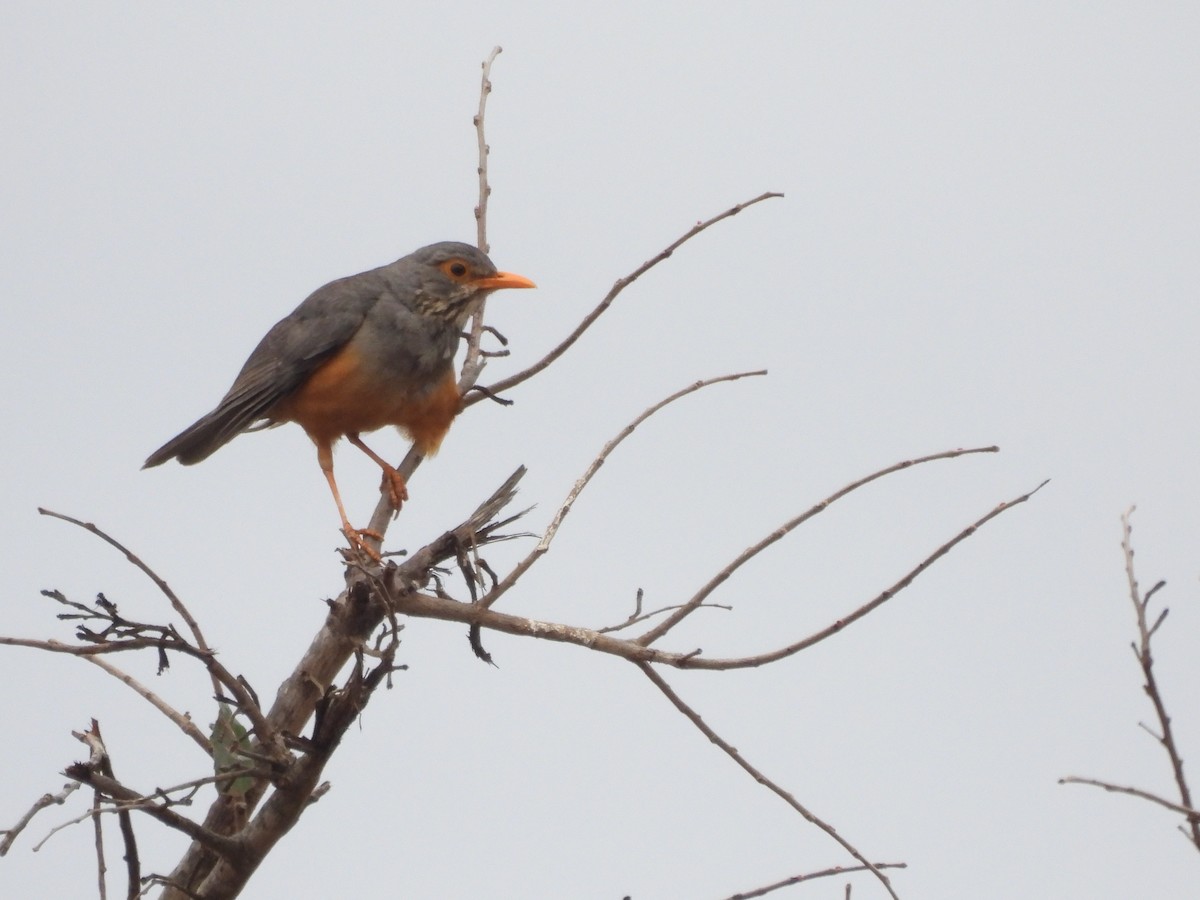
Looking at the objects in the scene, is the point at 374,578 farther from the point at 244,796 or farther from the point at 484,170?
the point at 484,170

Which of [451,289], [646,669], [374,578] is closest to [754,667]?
[646,669]

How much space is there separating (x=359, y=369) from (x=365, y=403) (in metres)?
0.21

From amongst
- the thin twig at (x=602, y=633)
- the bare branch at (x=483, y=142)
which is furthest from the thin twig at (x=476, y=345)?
the thin twig at (x=602, y=633)

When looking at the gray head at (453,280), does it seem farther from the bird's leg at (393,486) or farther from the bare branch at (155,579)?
the bare branch at (155,579)

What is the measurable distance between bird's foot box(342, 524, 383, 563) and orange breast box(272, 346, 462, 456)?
91cm

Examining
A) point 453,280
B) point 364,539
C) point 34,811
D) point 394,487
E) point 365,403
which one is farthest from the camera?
point 453,280

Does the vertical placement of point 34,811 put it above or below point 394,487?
below

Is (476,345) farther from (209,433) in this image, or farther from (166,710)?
(166,710)

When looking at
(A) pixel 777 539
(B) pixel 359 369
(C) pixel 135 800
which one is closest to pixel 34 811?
(C) pixel 135 800

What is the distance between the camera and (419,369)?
8.43 meters

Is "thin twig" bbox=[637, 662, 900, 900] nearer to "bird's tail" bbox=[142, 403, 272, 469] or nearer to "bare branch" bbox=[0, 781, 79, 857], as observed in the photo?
"bare branch" bbox=[0, 781, 79, 857]

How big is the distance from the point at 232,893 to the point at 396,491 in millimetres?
3127

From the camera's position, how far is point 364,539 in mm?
7242

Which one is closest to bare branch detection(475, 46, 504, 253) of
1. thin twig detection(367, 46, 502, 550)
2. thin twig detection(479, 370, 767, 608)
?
thin twig detection(367, 46, 502, 550)
